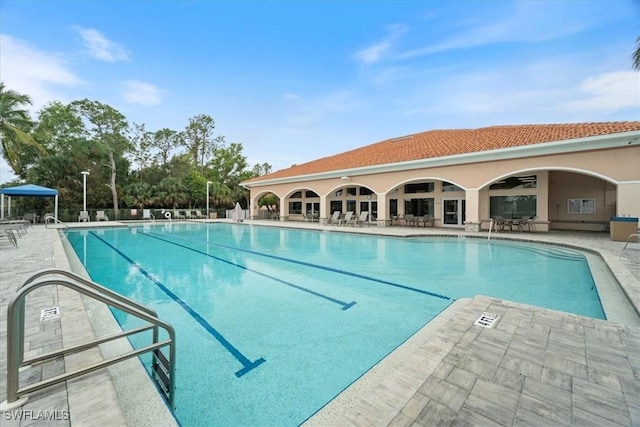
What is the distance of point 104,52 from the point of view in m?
14.4

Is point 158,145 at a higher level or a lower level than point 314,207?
higher

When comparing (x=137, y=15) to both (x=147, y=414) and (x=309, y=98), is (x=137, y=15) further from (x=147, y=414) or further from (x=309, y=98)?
(x=147, y=414)

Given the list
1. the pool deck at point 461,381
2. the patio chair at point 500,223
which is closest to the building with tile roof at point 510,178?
the patio chair at point 500,223

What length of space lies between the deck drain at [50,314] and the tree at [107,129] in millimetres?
26982

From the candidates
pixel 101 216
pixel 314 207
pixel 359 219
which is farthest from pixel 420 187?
pixel 101 216

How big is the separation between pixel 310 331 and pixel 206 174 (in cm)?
3764

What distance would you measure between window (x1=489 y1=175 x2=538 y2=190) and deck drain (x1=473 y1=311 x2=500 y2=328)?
1426cm

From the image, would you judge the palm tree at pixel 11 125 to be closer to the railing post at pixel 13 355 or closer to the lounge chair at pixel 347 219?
the railing post at pixel 13 355

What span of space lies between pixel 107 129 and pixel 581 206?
3877 cm

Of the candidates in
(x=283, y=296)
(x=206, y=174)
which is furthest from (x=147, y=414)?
(x=206, y=174)

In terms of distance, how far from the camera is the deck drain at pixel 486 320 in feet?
11.3

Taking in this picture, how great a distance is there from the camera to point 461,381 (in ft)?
7.68

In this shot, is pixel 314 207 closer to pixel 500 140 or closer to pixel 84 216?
pixel 500 140

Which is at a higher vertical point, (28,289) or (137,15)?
(137,15)
